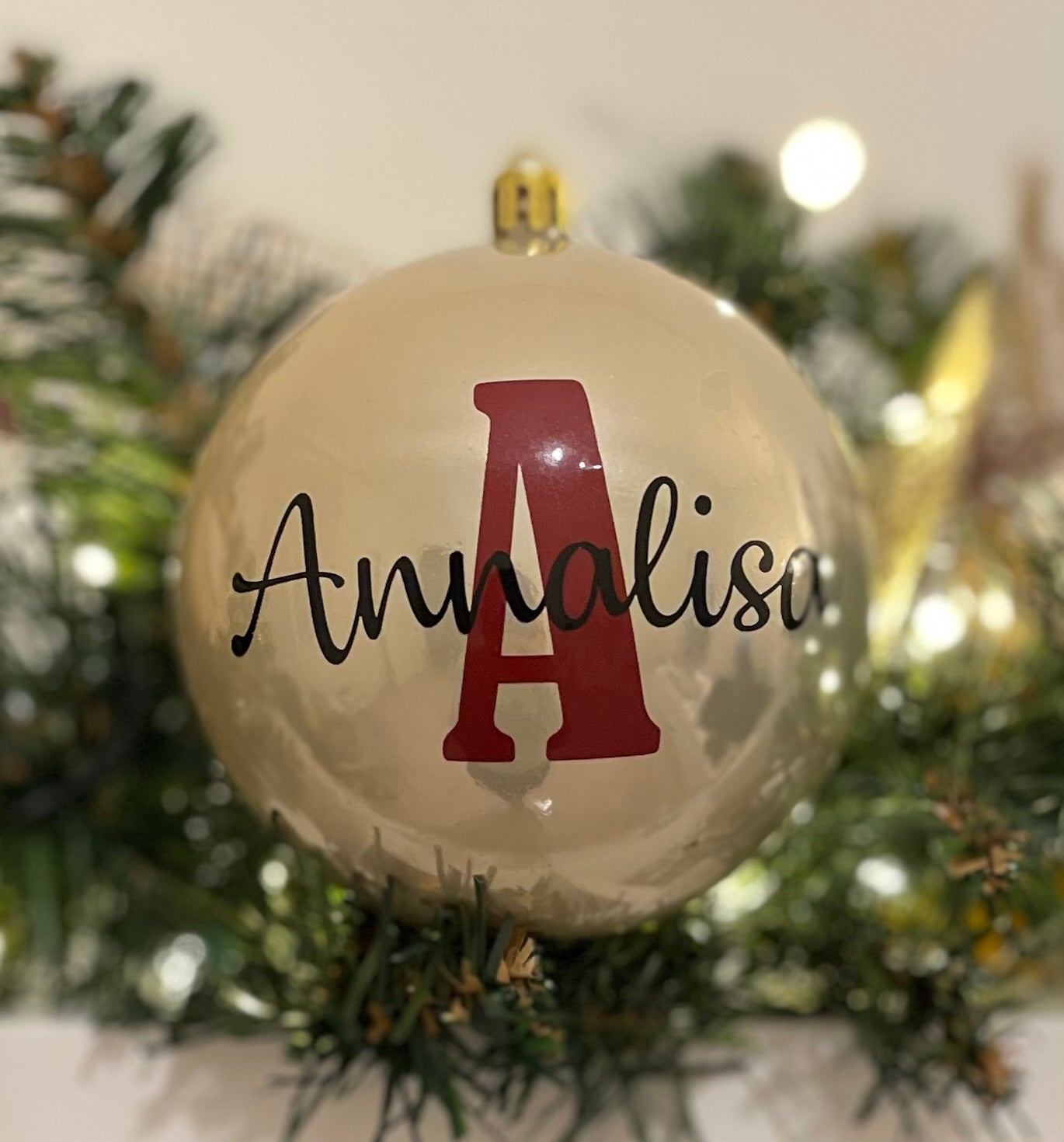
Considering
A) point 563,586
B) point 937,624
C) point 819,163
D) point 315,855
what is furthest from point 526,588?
point 819,163

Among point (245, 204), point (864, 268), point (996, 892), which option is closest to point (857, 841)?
point (996, 892)

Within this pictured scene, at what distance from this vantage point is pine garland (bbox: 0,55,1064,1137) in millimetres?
330

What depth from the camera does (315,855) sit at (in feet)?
1.03

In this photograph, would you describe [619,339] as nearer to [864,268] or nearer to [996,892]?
[996,892]

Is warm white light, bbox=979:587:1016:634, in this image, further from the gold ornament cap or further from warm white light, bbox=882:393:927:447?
the gold ornament cap

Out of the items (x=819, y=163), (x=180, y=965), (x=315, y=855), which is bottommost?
(x=180, y=965)

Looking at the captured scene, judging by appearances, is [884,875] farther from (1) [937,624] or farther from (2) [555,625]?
(2) [555,625]

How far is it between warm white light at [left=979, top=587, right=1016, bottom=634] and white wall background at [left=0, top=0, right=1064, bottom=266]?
276 millimetres

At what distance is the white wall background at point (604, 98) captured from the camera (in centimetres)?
62

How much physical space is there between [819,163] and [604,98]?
0.45ft

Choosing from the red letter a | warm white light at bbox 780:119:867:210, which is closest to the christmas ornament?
the red letter a

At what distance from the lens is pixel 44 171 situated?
16.3 inches

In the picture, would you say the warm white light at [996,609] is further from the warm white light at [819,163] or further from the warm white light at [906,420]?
the warm white light at [819,163]

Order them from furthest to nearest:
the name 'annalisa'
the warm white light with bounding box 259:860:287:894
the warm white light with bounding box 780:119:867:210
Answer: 1. the warm white light with bounding box 780:119:867:210
2. the warm white light with bounding box 259:860:287:894
3. the name 'annalisa'
